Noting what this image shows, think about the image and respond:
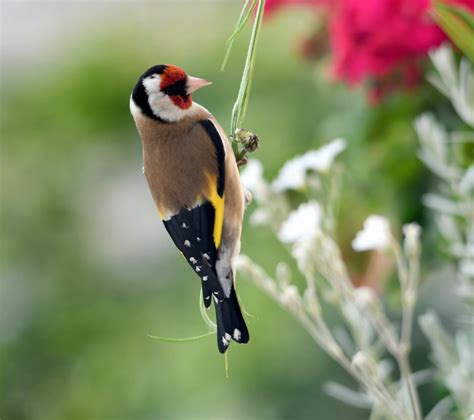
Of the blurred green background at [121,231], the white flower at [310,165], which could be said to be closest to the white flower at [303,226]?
the white flower at [310,165]

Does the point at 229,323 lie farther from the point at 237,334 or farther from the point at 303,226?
the point at 303,226

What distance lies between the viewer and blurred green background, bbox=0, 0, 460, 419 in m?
0.99

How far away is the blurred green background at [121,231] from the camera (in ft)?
3.24

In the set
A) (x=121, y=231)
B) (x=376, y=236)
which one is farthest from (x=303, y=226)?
(x=121, y=231)

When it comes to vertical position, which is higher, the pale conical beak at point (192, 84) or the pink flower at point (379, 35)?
the pink flower at point (379, 35)

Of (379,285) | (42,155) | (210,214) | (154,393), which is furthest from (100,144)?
(210,214)

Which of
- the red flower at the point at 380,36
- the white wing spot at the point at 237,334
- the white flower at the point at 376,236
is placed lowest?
the white wing spot at the point at 237,334

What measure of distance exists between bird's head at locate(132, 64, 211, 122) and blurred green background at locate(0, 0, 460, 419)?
1.38ft

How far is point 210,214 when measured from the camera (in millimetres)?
182

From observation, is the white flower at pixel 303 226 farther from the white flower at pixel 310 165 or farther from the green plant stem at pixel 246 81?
the green plant stem at pixel 246 81

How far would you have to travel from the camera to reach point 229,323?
0.16 m

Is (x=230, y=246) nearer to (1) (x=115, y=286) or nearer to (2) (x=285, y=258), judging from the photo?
(2) (x=285, y=258)

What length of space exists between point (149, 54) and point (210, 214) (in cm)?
140

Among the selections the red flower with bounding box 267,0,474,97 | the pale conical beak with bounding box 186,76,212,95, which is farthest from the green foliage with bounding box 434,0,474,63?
the pale conical beak with bounding box 186,76,212,95
